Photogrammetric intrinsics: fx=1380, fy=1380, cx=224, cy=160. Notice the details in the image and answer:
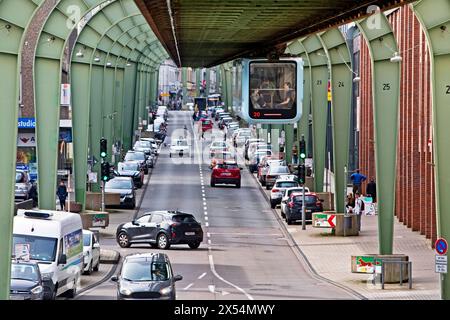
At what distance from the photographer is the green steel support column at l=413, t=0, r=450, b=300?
98.0ft

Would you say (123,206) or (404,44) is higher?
(404,44)

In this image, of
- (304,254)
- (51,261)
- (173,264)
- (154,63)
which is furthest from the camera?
(154,63)

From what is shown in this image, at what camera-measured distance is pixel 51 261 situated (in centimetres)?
3366

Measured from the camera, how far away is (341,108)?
176 ft

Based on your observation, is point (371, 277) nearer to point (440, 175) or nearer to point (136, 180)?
point (440, 175)

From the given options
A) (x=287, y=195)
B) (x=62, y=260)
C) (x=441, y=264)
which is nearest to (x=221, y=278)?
(x=62, y=260)

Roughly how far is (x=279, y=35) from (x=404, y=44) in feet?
70.5

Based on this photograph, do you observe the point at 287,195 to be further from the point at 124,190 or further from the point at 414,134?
Answer: the point at 124,190

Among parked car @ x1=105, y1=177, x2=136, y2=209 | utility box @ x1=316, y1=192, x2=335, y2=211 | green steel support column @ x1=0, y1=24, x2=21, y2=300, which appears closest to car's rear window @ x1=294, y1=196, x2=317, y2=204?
utility box @ x1=316, y1=192, x2=335, y2=211

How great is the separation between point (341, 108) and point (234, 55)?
7524 mm

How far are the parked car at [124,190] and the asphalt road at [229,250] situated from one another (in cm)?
83

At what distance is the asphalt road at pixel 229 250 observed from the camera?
122 feet
